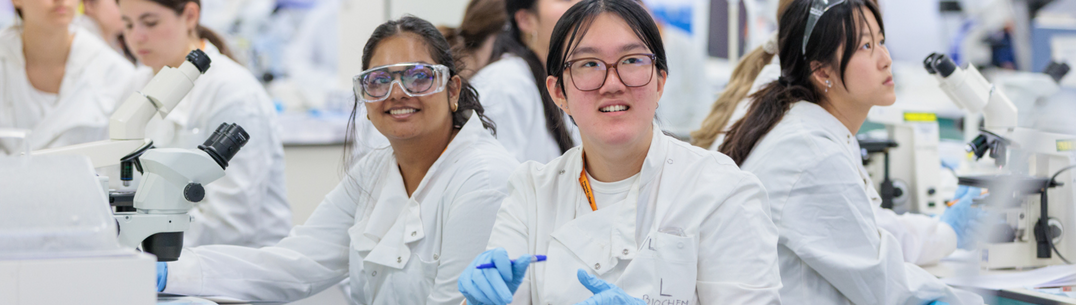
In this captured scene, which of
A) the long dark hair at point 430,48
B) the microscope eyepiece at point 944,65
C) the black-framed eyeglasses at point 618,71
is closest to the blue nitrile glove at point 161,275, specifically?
the long dark hair at point 430,48

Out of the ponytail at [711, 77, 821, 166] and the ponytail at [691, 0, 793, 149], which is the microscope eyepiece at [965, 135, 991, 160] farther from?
the ponytail at [691, 0, 793, 149]

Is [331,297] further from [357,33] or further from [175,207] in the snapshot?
[357,33]

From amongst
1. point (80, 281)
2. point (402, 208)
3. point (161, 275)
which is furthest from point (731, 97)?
point (80, 281)

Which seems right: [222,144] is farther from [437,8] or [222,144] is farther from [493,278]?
[437,8]

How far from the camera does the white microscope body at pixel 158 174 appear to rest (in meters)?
1.51

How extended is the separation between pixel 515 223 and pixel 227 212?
131cm

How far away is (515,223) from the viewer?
4.88 feet

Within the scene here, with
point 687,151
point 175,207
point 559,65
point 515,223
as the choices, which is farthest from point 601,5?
point 175,207

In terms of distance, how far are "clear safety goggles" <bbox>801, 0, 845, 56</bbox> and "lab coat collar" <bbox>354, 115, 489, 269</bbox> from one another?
0.81 metres

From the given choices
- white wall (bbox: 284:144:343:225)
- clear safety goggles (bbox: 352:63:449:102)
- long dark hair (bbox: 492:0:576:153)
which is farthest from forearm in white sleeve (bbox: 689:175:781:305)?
white wall (bbox: 284:144:343:225)

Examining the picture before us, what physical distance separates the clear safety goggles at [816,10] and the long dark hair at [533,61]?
0.86m

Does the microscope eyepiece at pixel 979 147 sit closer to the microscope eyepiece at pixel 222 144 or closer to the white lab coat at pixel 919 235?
the white lab coat at pixel 919 235

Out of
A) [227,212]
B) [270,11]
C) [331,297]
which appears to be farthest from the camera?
[270,11]

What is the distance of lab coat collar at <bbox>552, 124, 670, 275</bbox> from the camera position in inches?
54.7
